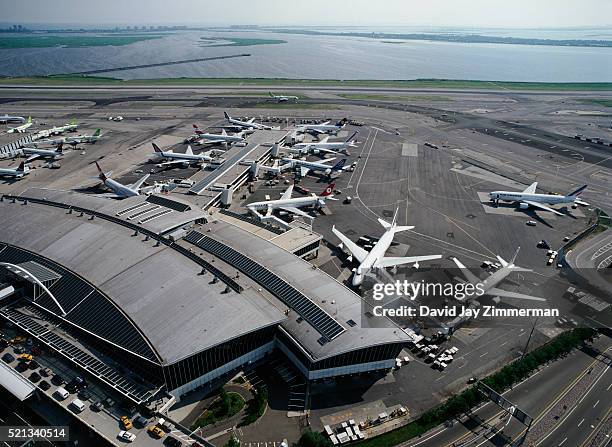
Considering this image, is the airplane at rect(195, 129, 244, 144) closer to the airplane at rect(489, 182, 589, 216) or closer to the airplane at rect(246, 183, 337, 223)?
the airplane at rect(246, 183, 337, 223)

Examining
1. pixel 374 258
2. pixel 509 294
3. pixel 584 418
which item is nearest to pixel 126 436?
pixel 374 258

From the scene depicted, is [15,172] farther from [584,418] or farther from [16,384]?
[584,418]

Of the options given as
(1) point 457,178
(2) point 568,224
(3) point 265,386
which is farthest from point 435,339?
(1) point 457,178

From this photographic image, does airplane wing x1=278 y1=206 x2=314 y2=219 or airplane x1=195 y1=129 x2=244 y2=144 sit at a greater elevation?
airplane x1=195 y1=129 x2=244 y2=144

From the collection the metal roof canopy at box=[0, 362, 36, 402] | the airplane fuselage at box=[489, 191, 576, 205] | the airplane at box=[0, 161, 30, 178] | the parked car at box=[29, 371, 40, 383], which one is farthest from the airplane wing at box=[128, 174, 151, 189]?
the airplane fuselage at box=[489, 191, 576, 205]

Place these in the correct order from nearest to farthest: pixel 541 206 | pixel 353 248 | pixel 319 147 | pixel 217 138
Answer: pixel 353 248
pixel 541 206
pixel 319 147
pixel 217 138
